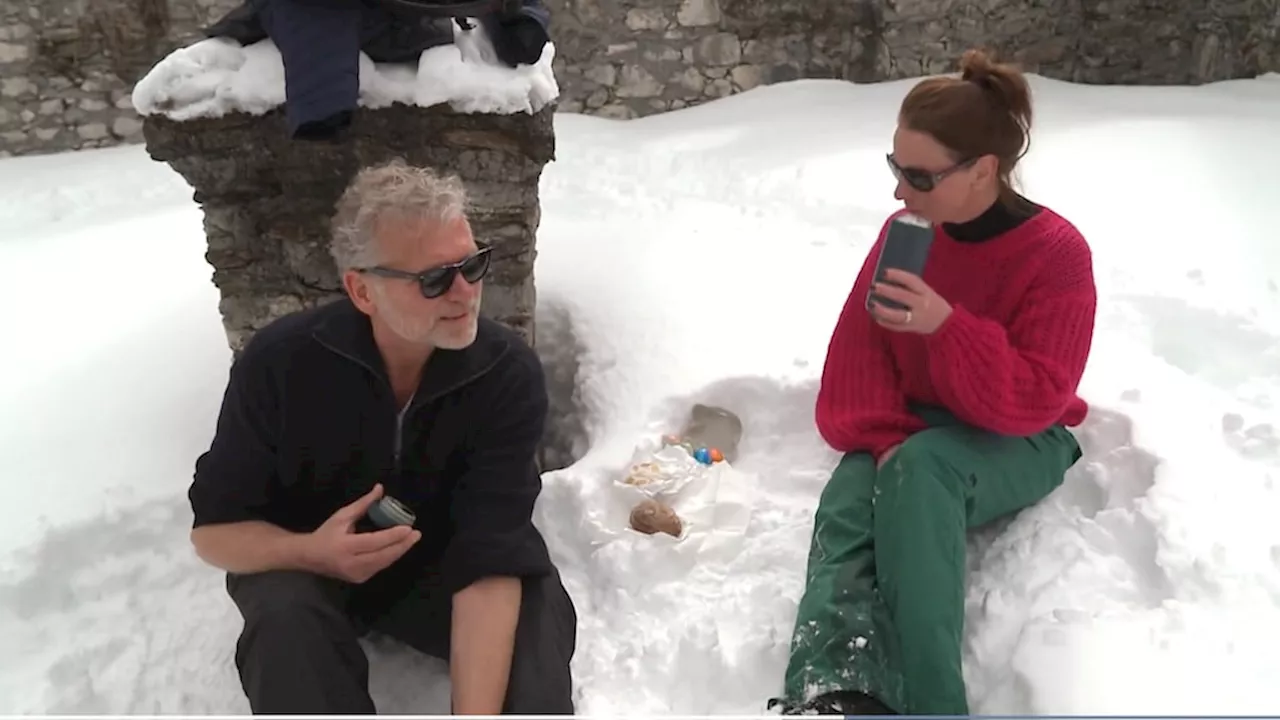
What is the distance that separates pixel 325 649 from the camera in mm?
1558

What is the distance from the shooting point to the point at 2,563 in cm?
227

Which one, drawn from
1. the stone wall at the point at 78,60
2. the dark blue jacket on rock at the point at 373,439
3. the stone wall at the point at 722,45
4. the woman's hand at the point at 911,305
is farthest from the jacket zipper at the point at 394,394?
the stone wall at the point at 78,60

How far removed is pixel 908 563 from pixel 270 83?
202 cm

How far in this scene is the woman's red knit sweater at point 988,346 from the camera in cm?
180

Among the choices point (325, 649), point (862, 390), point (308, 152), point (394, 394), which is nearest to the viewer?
point (325, 649)

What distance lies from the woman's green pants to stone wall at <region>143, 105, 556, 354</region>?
4.36 feet

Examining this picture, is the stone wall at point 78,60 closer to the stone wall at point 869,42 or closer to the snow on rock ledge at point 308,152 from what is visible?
the stone wall at point 869,42

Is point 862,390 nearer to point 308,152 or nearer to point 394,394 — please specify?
point 394,394

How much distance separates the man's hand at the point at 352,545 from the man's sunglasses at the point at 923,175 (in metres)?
1.19

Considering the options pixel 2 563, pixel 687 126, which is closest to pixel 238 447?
pixel 2 563

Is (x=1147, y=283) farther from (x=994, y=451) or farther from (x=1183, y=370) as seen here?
(x=994, y=451)

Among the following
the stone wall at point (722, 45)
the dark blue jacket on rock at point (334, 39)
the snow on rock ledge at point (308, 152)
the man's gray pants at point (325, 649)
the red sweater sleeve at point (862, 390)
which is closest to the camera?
the man's gray pants at point (325, 649)

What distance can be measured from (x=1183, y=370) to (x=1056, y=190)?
60.1 inches

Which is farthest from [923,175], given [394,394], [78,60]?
[78,60]
